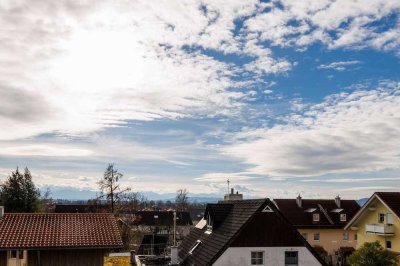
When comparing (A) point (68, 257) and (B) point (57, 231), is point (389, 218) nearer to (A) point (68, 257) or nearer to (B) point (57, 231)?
(A) point (68, 257)

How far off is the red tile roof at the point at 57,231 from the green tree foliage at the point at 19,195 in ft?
111

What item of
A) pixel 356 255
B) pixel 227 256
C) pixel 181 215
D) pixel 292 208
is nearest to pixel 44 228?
pixel 227 256

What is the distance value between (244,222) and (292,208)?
122 ft

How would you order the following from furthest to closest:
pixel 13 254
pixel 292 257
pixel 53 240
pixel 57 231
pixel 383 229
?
pixel 383 229 < pixel 292 257 < pixel 57 231 < pixel 53 240 < pixel 13 254

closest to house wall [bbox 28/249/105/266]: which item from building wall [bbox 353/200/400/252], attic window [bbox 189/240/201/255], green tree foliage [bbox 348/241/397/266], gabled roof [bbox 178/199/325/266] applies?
gabled roof [bbox 178/199/325/266]

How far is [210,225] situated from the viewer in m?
32.6

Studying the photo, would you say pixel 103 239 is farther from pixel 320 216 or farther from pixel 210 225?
pixel 320 216

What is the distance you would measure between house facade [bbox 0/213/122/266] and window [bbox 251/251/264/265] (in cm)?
893

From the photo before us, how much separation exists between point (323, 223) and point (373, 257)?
1013 inches

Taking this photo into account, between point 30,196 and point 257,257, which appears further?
point 30,196

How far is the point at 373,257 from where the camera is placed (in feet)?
115

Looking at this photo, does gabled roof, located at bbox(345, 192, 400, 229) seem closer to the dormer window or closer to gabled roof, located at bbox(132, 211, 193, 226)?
the dormer window

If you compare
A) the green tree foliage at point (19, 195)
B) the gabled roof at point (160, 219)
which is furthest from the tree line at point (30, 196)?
the gabled roof at point (160, 219)

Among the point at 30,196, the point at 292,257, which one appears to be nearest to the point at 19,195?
the point at 30,196
